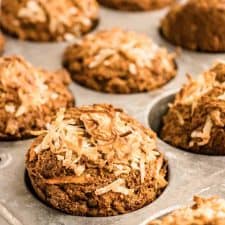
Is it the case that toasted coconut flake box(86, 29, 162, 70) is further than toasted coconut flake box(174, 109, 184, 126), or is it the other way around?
toasted coconut flake box(86, 29, 162, 70)

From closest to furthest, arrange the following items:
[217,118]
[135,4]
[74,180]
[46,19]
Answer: [74,180]
[217,118]
[46,19]
[135,4]

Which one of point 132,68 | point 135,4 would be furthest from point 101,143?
point 135,4

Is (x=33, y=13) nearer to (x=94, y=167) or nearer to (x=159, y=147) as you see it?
(x=159, y=147)

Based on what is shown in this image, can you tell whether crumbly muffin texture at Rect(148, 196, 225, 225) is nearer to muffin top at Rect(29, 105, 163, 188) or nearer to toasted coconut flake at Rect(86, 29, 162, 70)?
muffin top at Rect(29, 105, 163, 188)

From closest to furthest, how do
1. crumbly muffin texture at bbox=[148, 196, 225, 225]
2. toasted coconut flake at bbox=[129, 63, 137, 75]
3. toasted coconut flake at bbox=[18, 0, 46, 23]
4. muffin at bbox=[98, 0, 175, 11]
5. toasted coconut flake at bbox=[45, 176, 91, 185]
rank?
crumbly muffin texture at bbox=[148, 196, 225, 225] → toasted coconut flake at bbox=[45, 176, 91, 185] → toasted coconut flake at bbox=[129, 63, 137, 75] → toasted coconut flake at bbox=[18, 0, 46, 23] → muffin at bbox=[98, 0, 175, 11]

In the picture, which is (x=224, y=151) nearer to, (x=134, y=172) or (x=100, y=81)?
Answer: (x=134, y=172)

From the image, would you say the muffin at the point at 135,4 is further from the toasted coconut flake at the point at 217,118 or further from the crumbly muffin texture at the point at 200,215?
the crumbly muffin texture at the point at 200,215

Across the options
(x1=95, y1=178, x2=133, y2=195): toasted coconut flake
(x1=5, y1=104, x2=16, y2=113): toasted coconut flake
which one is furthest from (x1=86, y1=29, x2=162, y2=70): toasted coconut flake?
(x1=95, y1=178, x2=133, y2=195): toasted coconut flake
